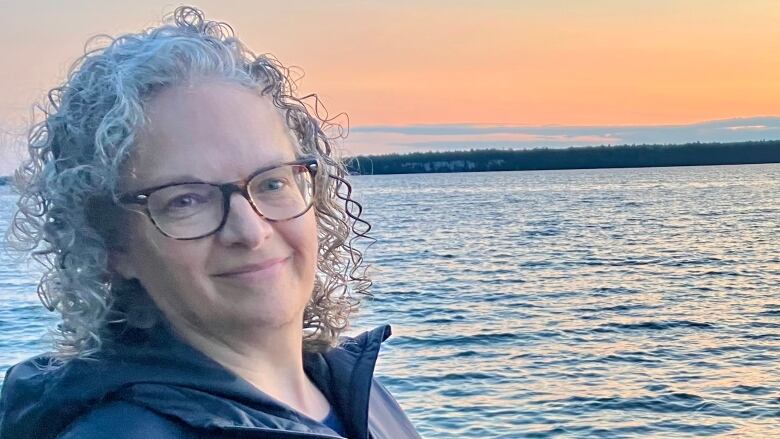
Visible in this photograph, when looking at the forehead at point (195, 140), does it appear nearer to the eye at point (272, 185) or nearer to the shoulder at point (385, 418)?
the eye at point (272, 185)

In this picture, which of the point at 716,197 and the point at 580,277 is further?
the point at 716,197

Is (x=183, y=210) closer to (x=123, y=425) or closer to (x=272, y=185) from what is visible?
(x=272, y=185)

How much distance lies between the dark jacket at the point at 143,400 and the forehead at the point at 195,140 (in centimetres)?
31

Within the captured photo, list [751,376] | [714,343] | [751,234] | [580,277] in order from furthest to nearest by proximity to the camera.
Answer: [751,234], [580,277], [714,343], [751,376]

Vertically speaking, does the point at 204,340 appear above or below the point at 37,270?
below

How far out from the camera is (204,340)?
6.29 feet

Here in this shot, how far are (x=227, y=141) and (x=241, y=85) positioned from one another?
0.56 ft

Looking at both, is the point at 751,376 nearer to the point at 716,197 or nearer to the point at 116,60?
the point at 116,60

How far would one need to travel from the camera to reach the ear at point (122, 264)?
190 centimetres

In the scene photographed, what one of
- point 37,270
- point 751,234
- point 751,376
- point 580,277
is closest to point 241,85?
point 37,270

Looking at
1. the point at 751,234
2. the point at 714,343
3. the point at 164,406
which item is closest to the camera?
the point at 164,406

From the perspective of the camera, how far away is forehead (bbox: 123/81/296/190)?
1826mm

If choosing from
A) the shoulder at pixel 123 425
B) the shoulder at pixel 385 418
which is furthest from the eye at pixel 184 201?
the shoulder at pixel 385 418

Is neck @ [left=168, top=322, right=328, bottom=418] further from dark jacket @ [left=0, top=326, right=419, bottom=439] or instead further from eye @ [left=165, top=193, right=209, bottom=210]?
eye @ [left=165, top=193, right=209, bottom=210]
